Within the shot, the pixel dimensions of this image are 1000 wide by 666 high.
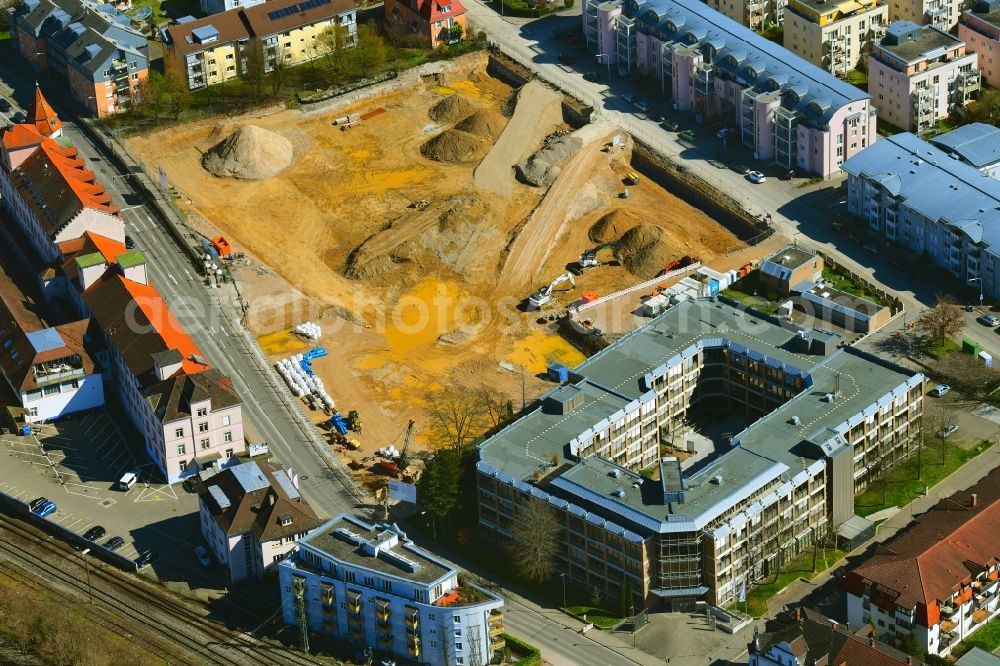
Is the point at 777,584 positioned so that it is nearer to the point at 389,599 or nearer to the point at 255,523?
the point at 389,599

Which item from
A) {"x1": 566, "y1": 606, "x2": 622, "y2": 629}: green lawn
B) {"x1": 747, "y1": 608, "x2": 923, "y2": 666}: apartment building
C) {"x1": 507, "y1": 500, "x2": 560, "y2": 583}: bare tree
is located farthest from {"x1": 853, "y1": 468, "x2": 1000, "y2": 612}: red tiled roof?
{"x1": 507, "y1": 500, "x2": 560, "y2": 583}: bare tree

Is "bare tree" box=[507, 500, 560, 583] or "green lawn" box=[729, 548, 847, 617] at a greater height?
"bare tree" box=[507, 500, 560, 583]

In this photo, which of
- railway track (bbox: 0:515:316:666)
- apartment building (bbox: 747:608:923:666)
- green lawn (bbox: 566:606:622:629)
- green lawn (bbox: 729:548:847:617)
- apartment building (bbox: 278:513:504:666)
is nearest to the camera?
apartment building (bbox: 747:608:923:666)

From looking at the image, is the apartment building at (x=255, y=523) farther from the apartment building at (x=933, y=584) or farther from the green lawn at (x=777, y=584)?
the apartment building at (x=933, y=584)

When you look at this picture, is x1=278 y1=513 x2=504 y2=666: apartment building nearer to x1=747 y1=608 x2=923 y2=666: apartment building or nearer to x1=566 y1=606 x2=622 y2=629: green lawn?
x1=566 y1=606 x2=622 y2=629: green lawn

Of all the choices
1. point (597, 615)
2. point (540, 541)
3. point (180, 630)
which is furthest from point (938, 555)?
point (180, 630)

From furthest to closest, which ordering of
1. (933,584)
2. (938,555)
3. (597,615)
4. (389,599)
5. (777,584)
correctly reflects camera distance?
(777,584), (597,615), (938,555), (389,599), (933,584)
